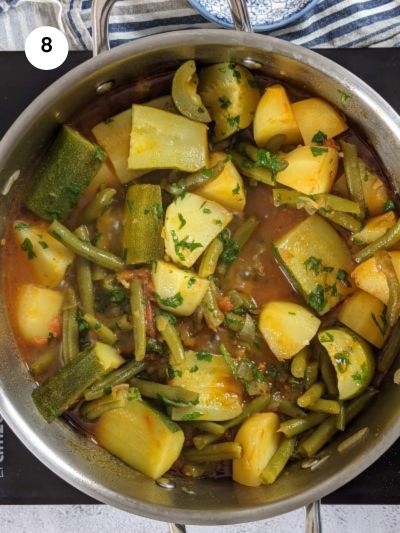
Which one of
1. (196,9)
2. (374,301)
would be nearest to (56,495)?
(374,301)

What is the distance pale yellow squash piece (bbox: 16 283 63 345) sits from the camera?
2209 mm

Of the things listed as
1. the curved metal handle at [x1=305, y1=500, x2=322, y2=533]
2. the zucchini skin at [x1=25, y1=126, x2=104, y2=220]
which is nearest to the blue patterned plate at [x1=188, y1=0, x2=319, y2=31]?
the zucchini skin at [x1=25, y1=126, x2=104, y2=220]

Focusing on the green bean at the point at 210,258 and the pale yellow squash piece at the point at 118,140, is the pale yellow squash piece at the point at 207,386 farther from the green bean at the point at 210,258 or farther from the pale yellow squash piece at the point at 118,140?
the pale yellow squash piece at the point at 118,140

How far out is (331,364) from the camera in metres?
2.18

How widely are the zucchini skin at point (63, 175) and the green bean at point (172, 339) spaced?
17.2 inches

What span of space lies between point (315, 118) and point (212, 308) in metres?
0.63

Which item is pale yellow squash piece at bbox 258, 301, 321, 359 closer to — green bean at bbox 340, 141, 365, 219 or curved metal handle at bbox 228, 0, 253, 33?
green bean at bbox 340, 141, 365, 219

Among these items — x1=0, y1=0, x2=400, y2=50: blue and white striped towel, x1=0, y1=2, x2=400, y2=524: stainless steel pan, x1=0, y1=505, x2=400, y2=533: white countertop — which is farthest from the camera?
x1=0, y1=505, x2=400, y2=533: white countertop

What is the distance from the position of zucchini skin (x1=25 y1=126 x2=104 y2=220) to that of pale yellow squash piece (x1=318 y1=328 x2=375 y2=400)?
0.81m

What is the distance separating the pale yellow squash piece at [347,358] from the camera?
83.4 inches

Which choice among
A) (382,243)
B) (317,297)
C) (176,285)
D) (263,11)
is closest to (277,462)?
(317,297)

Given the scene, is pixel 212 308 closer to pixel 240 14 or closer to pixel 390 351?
pixel 390 351

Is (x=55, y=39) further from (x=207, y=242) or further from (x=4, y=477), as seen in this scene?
(x=4, y=477)

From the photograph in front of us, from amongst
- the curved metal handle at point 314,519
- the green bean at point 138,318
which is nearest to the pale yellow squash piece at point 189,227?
the green bean at point 138,318
